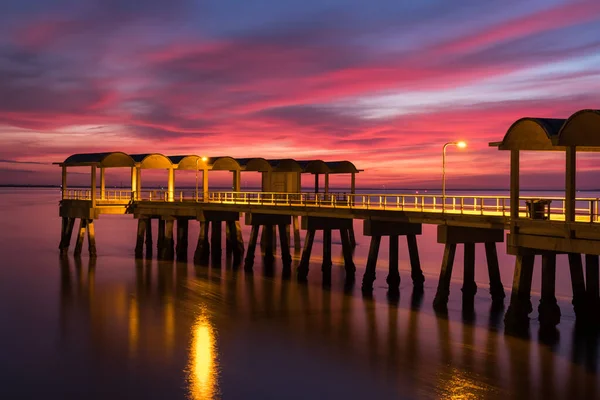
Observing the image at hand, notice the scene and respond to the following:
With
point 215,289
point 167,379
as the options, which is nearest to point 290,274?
point 215,289

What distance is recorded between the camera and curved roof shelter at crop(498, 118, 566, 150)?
27547 mm

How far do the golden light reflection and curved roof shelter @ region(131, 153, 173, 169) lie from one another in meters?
29.3

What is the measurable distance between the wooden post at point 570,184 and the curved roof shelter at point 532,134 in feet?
2.68

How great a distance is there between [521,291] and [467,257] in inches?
298

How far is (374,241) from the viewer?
132 feet

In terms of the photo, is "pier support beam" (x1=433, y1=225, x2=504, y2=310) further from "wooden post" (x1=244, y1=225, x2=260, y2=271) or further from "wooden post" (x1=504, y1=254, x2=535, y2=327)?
"wooden post" (x1=244, y1=225, x2=260, y2=271)

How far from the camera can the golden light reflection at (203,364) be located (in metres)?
22.5

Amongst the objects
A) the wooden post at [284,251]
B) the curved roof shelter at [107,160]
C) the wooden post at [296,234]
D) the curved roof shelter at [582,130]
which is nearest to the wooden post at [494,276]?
the curved roof shelter at [582,130]

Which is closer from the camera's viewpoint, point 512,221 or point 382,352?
point 382,352

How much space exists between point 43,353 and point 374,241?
1911 cm

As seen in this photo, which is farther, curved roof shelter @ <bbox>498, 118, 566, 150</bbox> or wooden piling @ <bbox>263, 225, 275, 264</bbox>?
wooden piling @ <bbox>263, 225, 275, 264</bbox>

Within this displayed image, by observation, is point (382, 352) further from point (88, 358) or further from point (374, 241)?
point (374, 241)

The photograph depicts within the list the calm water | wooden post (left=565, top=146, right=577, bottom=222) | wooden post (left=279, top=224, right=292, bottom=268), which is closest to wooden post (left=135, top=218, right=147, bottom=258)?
the calm water

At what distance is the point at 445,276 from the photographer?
33.9 metres
